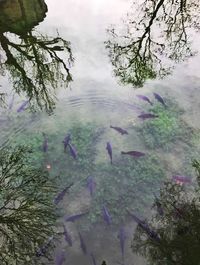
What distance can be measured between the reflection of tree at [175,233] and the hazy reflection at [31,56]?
3442mm

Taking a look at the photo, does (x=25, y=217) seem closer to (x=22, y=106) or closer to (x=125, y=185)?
(x=125, y=185)

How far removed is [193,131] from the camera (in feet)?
25.4

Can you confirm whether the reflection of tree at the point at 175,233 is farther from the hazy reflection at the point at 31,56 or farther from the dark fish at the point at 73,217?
the hazy reflection at the point at 31,56

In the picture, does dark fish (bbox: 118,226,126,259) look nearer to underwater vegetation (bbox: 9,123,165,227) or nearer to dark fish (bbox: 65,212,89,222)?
underwater vegetation (bbox: 9,123,165,227)

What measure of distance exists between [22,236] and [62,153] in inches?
88.6

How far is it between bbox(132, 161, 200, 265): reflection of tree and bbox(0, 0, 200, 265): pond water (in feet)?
0.81

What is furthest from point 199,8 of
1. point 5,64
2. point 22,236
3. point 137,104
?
point 22,236

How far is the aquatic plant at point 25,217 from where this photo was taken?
5.48 metres

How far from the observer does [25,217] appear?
5652 millimetres

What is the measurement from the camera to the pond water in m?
6.53

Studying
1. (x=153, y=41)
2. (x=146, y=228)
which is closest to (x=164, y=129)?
(x=146, y=228)

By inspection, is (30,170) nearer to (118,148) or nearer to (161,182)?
(118,148)

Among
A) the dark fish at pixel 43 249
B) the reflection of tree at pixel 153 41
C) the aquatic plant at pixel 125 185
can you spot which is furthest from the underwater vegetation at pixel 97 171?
the reflection of tree at pixel 153 41

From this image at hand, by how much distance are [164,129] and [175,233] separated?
8.73 ft
